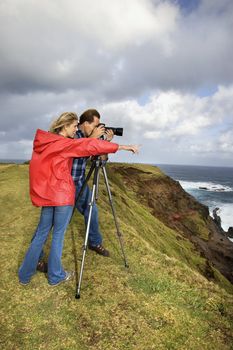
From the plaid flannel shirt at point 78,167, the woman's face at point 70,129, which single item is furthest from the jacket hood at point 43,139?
the plaid flannel shirt at point 78,167

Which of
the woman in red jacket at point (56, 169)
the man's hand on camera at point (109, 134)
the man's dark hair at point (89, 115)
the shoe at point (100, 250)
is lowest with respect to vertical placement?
the shoe at point (100, 250)

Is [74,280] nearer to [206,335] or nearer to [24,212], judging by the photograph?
[206,335]

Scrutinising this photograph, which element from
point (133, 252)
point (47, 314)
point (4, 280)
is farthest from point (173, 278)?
point (4, 280)

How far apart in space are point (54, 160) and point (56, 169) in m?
0.22

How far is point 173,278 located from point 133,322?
8.14 ft

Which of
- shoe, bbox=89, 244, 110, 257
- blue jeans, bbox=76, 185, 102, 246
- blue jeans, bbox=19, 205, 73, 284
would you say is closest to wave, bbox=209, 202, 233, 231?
shoe, bbox=89, 244, 110, 257

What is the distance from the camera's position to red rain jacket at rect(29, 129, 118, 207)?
267 inches

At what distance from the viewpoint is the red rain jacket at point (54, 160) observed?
6789 millimetres

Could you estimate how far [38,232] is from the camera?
7.28m

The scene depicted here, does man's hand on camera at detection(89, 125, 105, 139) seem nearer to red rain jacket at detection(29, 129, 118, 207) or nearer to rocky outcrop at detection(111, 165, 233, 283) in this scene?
red rain jacket at detection(29, 129, 118, 207)

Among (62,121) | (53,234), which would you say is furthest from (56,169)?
(53,234)

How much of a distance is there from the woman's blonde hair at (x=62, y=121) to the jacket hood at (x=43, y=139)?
7.9 inches

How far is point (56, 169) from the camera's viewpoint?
690cm

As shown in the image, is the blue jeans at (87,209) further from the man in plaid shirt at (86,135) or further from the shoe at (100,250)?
the shoe at (100,250)
